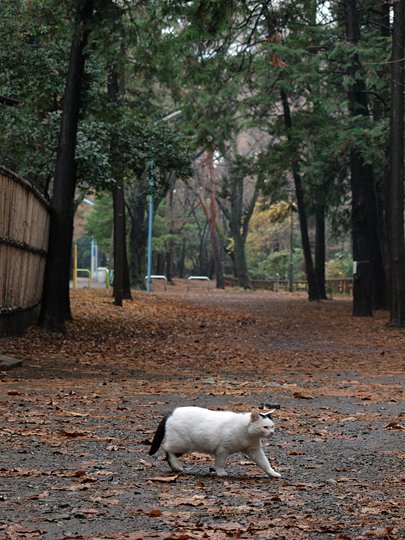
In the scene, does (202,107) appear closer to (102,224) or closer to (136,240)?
(136,240)

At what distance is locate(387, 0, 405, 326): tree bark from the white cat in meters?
18.8

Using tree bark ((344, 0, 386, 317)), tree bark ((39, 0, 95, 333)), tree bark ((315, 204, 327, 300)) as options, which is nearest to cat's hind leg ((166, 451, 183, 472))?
tree bark ((39, 0, 95, 333))

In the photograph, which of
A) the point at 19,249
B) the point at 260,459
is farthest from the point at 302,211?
the point at 260,459

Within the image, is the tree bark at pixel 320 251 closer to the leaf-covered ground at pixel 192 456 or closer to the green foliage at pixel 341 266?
the green foliage at pixel 341 266

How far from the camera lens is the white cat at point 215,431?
712 cm

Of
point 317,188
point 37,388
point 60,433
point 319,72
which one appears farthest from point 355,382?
point 317,188

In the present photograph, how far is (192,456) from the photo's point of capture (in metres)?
8.55

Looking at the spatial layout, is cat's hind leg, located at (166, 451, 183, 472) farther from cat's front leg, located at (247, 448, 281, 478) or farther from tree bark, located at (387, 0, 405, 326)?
tree bark, located at (387, 0, 405, 326)

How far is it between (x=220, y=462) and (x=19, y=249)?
12.2 metres

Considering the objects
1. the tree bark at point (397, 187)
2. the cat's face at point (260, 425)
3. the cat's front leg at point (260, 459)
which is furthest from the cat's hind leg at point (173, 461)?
the tree bark at point (397, 187)

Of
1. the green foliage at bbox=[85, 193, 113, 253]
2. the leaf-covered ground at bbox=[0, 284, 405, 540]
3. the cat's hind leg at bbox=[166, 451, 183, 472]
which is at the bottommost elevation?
the leaf-covered ground at bbox=[0, 284, 405, 540]

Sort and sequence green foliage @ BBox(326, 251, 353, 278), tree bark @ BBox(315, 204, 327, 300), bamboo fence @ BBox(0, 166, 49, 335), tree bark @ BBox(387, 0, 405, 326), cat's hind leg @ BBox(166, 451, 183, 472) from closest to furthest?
cat's hind leg @ BBox(166, 451, 183, 472)
bamboo fence @ BBox(0, 166, 49, 335)
tree bark @ BBox(387, 0, 405, 326)
tree bark @ BBox(315, 204, 327, 300)
green foliage @ BBox(326, 251, 353, 278)

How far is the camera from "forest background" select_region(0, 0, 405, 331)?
21.7 m

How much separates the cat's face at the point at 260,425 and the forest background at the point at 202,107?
10.7 metres
